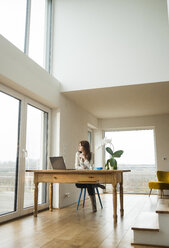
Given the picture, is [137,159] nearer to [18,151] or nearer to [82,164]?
[82,164]

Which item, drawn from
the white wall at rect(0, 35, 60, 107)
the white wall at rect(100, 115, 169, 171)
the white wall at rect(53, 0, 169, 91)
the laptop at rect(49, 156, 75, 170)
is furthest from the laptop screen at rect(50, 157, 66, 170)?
the white wall at rect(100, 115, 169, 171)

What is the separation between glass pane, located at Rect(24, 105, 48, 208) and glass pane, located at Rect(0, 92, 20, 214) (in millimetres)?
315

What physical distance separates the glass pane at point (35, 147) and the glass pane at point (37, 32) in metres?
1.03

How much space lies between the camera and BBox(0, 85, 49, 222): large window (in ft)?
11.6

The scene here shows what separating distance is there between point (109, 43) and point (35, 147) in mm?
2433

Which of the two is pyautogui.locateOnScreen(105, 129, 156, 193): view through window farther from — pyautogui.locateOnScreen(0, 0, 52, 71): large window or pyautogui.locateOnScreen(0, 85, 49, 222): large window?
pyautogui.locateOnScreen(0, 0, 52, 71): large window

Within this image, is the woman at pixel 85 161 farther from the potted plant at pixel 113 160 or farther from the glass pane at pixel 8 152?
the glass pane at pixel 8 152

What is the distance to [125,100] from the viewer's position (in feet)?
19.2

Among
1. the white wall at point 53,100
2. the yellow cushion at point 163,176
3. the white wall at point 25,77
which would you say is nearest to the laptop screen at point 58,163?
the white wall at point 53,100

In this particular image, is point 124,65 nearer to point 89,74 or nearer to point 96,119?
point 89,74

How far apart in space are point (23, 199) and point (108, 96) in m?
2.75

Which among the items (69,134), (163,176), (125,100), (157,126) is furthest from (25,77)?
(157,126)

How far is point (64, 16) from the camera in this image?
5391 millimetres

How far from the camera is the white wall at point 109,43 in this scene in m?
4.67
